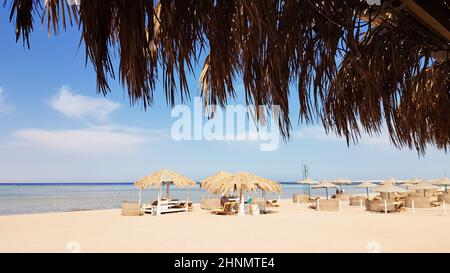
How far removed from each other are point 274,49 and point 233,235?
748 cm

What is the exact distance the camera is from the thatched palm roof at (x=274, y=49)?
1.06 metres

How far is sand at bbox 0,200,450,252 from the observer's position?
272 inches

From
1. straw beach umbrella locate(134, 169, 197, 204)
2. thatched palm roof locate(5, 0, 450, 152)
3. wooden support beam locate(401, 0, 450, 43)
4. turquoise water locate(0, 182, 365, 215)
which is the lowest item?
turquoise water locate(0, 182, 365, 215)

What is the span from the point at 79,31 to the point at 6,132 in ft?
179

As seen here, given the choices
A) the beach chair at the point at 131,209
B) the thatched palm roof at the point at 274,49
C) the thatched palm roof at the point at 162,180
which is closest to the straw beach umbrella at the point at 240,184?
the thatched palm roof at the point at 162,180

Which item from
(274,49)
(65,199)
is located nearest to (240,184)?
(274,49)

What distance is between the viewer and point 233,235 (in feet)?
27.5

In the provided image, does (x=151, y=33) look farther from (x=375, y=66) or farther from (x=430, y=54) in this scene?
(x=430, y=54)

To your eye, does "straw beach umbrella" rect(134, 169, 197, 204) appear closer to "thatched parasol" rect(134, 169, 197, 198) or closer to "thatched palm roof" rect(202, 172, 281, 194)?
"thatched parasol" rect(134, 169, 197, 198)

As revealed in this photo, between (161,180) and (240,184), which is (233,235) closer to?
(240,184)

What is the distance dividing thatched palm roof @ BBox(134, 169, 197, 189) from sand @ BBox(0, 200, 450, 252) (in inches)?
118

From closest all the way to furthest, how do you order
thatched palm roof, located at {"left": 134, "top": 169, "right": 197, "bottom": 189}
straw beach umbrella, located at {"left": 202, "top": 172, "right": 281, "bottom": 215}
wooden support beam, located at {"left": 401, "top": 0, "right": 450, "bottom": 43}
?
wooden support beam, located at {"left": 401, "top": 0, "right": 450, "bottom": 43} → straw beach umbrella, located at {"left": 202, "top": 172, "right": 281, "bottom": 215} → thatched palm roof, located at {"left": 134, "top": 169, "right": 197, "bottom": 189}

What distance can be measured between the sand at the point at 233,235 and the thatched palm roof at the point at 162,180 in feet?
9.81

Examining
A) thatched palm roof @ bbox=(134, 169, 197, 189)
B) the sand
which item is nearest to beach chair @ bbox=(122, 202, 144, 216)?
thatched palm roof @ bbox=(134, 169, 197, 189)
